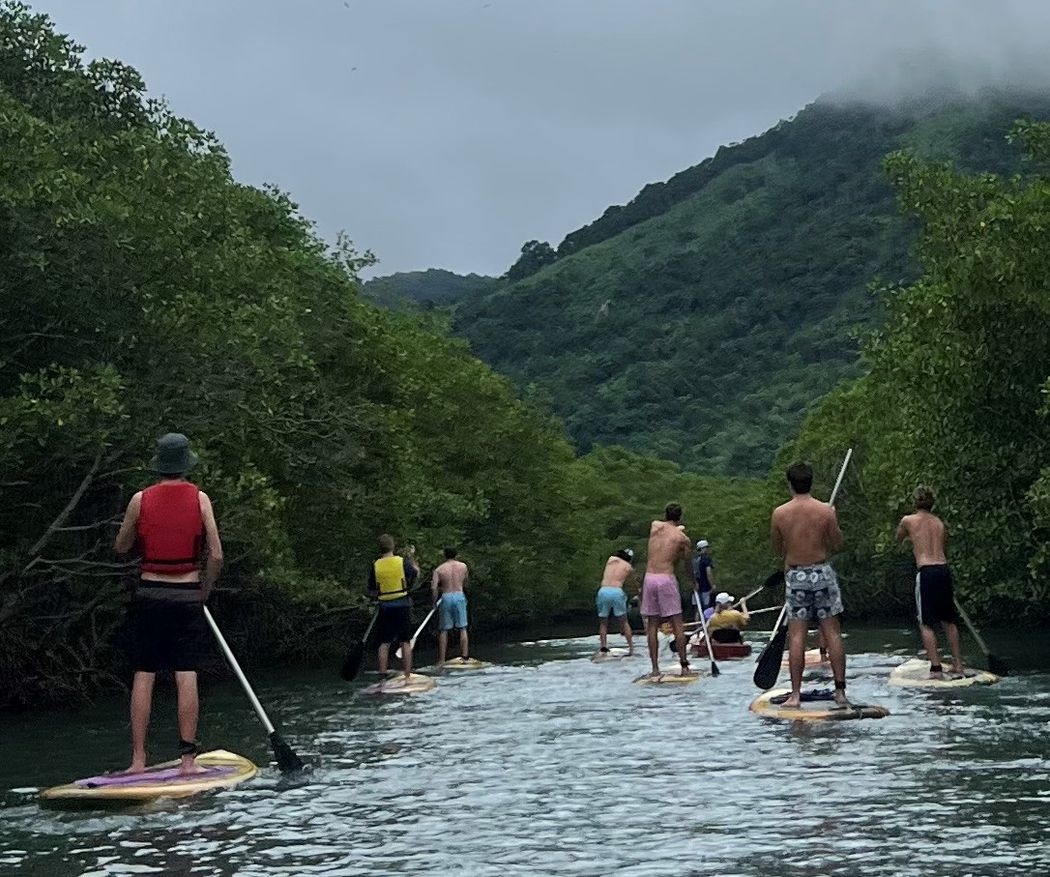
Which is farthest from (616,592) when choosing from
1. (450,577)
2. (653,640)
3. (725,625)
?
(653,640)

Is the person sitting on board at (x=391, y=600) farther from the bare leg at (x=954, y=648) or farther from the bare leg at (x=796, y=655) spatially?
the bare leg at (x=796, y=655)

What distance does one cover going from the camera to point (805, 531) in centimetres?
1472

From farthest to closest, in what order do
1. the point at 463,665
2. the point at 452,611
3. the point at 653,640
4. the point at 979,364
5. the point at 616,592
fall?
1. the point at 616,592
2. the point at 452,611
3. the point at 979,364
4. the point at 463,665
5. the point at 653,640

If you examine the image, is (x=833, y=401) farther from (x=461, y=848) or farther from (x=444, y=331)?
(x=461, y=848)

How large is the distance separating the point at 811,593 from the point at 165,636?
5.55 m

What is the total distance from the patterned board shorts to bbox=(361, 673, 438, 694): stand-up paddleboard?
773cm

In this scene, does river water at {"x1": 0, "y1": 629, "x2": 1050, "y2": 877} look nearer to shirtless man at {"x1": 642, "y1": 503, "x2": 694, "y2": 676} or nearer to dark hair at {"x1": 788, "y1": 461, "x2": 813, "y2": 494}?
dark hair at {"x1": 788, "y1": 461, "x2": 813, "y2": 494}

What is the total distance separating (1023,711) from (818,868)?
23.8 ft

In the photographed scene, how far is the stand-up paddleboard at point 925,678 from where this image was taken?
17.3 m

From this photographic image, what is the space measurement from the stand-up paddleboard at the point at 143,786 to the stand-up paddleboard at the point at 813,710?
4.66 metres

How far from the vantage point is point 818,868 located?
7.71 metres

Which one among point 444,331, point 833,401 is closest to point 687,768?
point 444,331

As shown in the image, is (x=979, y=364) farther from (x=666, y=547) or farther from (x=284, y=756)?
(x=284, y=756)

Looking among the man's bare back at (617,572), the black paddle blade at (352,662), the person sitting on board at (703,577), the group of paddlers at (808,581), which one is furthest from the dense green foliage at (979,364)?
the black paddle blade at (352,662)
